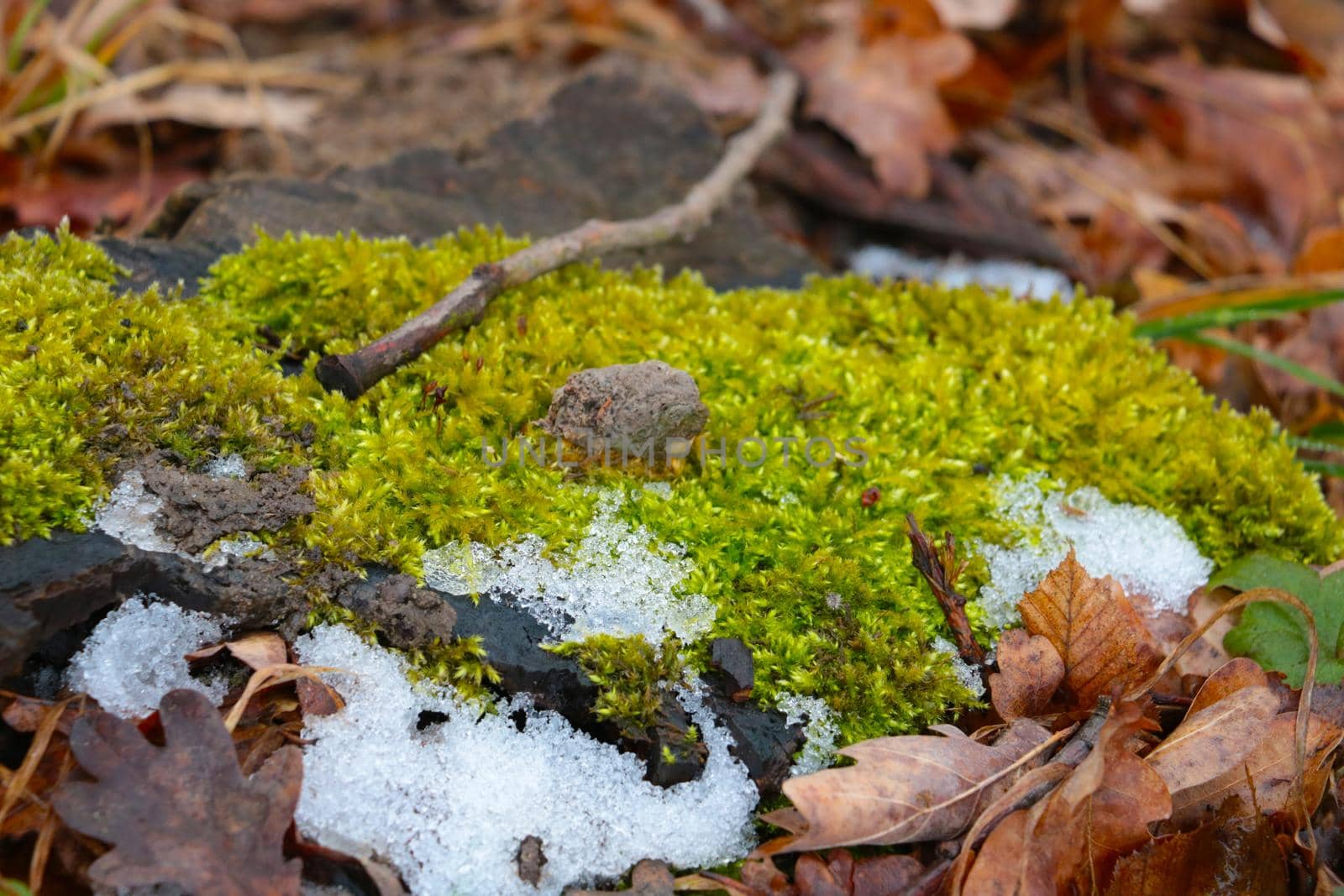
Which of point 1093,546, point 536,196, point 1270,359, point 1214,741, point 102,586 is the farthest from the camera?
point 536,196

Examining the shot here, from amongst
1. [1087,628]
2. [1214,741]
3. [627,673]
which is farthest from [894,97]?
[627,673]

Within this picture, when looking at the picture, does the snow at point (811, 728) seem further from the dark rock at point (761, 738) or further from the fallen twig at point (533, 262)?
the fallen twig at point (533, 262)

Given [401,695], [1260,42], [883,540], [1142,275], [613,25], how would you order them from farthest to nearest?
[1260,42] < [613,25] < [1142,275] < [883,540] < [401,695]

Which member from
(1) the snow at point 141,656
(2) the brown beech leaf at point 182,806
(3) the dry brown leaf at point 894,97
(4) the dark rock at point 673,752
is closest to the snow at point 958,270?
(3) the dry brown leaf at point 894,97

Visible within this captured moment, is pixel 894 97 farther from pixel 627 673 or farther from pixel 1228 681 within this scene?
pixel 627 673

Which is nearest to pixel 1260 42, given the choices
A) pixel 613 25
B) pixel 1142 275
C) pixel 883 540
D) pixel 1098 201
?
pixel 1098 201

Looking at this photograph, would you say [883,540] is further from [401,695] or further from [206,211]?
[206,211]
